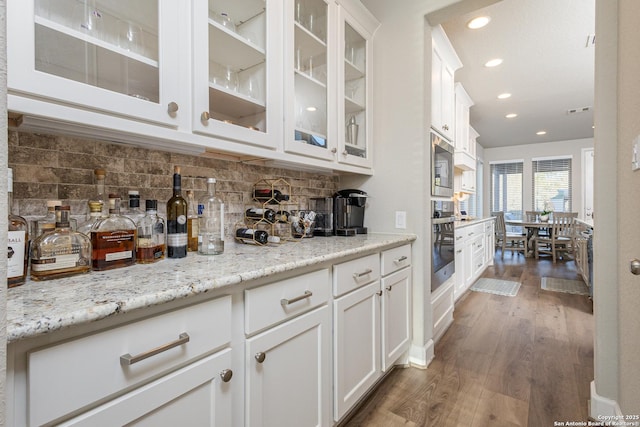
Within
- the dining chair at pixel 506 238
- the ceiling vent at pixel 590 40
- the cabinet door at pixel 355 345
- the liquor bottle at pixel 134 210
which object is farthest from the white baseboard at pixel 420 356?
the dining chair at pixel 506 238

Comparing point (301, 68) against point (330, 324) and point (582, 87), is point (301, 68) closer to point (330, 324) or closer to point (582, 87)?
point (330, 324)

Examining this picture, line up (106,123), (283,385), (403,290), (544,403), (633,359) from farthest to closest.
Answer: (403,290), (544,403), (633,359), (283,385), (106,123)

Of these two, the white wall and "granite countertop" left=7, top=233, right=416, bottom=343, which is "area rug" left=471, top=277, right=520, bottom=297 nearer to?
"granite countertop" left=7, top=233, right=416, bottom=343

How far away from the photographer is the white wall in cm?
672

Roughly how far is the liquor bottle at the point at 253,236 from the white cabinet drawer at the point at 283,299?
0.44 metres

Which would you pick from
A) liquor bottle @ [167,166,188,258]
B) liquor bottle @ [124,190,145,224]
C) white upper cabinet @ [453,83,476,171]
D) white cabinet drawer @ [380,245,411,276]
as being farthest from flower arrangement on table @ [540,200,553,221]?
liquor bottle @ [124,190,145,224]

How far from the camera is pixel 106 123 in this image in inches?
36.8

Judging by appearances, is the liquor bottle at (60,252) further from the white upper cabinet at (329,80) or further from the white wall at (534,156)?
the white wall at (534,156)

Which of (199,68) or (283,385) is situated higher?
(199,68)

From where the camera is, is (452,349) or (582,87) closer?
(452,349)

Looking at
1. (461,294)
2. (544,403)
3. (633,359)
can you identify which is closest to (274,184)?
(633,359)

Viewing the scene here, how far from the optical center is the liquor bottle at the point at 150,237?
1.07 meters

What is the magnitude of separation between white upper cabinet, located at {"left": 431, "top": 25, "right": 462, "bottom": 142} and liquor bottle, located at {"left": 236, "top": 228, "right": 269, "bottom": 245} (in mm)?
1519

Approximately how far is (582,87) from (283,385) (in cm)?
488
